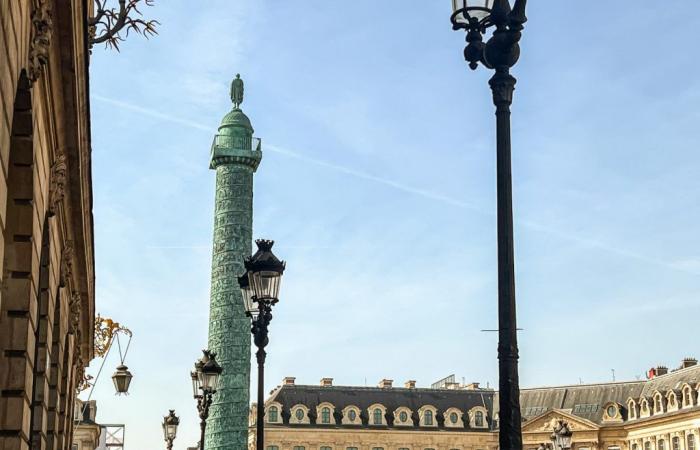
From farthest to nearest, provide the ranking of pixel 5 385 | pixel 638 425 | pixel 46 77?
pixel 638 425 < pixel 46 77 < pixel 5 385

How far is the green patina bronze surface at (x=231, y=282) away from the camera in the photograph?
175ft

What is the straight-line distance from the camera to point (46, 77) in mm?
8367

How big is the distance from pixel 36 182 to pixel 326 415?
68517 mm

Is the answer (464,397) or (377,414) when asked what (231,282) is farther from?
(464,397)

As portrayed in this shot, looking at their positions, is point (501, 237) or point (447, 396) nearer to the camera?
point (501, 237)

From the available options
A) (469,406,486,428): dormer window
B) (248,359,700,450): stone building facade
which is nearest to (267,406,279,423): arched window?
(248,359,700,450): stone building facade

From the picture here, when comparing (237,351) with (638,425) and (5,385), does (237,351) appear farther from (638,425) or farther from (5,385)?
(5,385)

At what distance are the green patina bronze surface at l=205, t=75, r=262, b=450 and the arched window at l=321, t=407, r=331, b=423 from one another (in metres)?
21.1

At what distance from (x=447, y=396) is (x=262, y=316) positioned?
221 feet

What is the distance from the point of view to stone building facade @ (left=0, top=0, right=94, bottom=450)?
21.4 feet

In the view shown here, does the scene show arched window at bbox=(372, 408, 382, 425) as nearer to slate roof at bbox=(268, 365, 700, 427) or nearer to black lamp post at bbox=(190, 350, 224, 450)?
slate roof at bbox=(268, 365, 700, 427)

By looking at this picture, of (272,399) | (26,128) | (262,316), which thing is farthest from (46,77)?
(272,399)

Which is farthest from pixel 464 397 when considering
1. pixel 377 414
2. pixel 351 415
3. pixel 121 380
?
pixel 121 380

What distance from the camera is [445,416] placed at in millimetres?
77625
